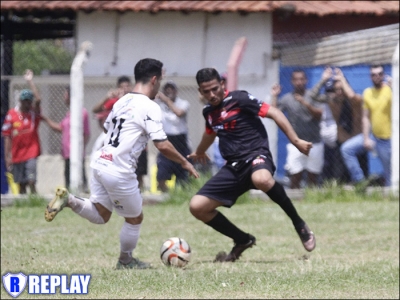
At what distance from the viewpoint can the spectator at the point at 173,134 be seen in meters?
13.7

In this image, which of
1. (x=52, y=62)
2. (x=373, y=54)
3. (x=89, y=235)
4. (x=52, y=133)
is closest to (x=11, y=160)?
(x=52, y=133)

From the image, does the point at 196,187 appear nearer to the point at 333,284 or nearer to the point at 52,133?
the point at 52,133

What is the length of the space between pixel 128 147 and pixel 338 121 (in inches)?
257

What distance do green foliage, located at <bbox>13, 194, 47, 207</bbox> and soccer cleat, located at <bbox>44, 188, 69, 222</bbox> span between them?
546cm

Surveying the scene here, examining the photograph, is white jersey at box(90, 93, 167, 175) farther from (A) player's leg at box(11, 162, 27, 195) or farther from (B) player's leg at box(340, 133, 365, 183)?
(B) player's leg at box(340, 133, 365, 183)

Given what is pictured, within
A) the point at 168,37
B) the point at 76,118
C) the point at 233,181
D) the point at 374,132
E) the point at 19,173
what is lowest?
the point at 19,173

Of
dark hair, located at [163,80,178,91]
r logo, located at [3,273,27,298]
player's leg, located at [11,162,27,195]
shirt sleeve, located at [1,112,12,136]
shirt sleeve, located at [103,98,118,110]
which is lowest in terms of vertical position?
r logo, located at [3,273,27,298]

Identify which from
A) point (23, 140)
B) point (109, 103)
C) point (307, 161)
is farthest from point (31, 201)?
point (307, 161)

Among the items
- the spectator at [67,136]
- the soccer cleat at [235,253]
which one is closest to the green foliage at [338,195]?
the spectator at [67,136]

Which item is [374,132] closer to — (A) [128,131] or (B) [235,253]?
(B) [235,253]

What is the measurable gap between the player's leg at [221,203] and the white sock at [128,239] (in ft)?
2.39

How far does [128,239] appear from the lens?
8.26 metres

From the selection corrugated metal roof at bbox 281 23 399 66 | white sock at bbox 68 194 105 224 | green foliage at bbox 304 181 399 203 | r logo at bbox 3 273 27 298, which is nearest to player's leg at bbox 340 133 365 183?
green foliage at bbox 304 181 399 203

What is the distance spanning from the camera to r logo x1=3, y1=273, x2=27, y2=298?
22.9 ft
